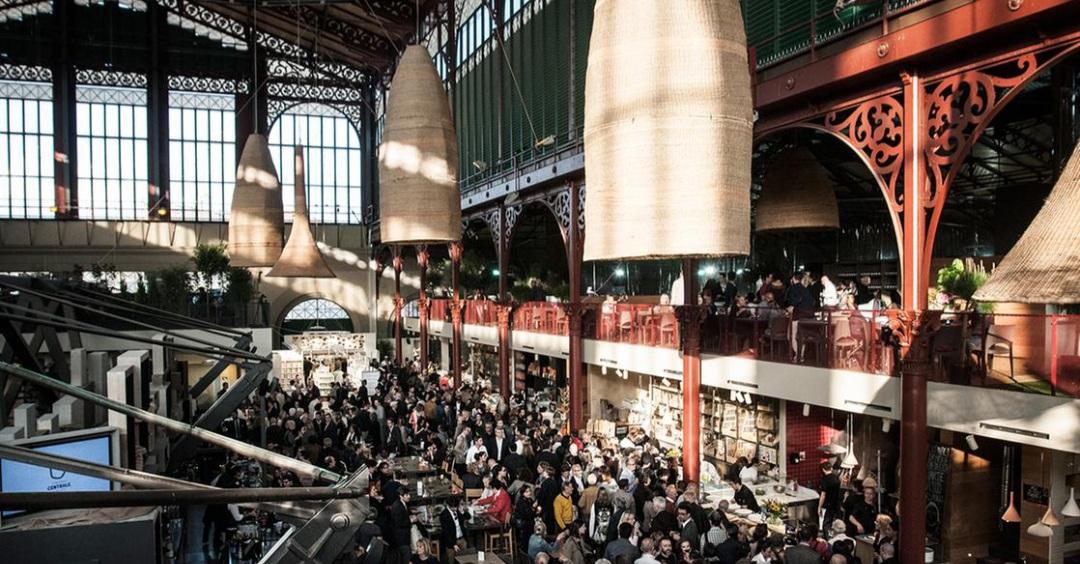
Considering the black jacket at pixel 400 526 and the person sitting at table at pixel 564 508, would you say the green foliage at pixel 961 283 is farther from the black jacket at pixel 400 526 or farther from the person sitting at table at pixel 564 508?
the black jacket at pixel 400 526

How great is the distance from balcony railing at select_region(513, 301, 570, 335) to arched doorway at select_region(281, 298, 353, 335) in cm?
1800

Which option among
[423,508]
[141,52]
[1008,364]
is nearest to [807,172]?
[1008,364]

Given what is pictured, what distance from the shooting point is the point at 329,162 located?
37062mm

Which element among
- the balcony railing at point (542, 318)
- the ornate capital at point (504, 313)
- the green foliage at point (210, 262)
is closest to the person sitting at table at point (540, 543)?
the balcony railing at point (542, 318)

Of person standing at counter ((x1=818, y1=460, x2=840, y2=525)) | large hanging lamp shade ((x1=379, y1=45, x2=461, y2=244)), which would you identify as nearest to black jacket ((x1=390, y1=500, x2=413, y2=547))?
large hanging lamp shade ((x1=379, y1=45, x2=461, y2=244))

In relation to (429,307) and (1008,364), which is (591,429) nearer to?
(1008,364)

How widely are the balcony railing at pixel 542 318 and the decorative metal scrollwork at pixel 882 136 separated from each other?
8.77 m

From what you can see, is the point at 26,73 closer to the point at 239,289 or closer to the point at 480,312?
the point at 239,289

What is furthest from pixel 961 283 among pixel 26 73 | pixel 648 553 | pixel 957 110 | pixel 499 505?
pixel 26 73

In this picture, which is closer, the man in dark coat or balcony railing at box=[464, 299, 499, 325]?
the man in dark coat

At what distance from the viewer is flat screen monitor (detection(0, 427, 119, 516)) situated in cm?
537

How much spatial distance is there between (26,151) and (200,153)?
641cm

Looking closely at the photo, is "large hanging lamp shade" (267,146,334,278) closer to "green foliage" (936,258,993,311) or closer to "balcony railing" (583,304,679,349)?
"balcony railing" (583,304,679,349)

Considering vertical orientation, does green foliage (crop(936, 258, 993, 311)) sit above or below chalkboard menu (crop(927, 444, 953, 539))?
above
